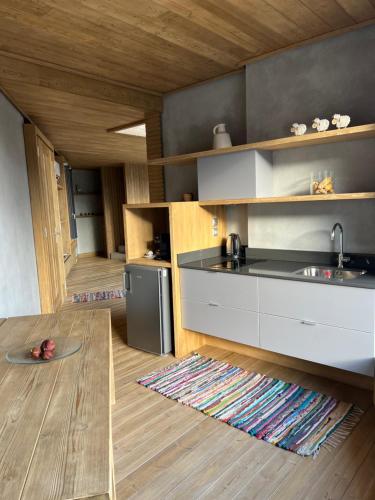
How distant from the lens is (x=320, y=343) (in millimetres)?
2373

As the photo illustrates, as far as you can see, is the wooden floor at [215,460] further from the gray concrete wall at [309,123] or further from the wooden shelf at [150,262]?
the gray concrete wall at [309,123]

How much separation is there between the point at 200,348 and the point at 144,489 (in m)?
1.68

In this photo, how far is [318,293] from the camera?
2.34m

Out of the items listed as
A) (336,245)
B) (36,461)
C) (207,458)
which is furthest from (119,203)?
(36,461)

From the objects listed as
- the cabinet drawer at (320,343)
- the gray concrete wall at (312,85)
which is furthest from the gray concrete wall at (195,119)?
the cabinet drawer at (320,343)

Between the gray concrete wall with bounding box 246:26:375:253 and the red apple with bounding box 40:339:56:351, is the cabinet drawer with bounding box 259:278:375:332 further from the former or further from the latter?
the red apple with bounding box 40:339:56:351

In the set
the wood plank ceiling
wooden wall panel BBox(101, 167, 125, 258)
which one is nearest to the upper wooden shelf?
the wood plank ceiling

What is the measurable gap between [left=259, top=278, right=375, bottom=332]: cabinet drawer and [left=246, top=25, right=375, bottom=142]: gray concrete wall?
1231 millimetres

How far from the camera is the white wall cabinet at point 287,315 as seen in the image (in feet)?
7.22

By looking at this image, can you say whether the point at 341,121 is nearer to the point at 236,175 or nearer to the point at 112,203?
the point at 236,175

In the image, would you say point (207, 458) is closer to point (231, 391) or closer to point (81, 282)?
point (231, 391)

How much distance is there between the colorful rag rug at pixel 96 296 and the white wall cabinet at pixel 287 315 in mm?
2395

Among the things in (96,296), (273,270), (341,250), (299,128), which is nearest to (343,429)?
(273,270)

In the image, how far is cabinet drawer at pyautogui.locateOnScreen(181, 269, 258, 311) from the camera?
2.70 metres
